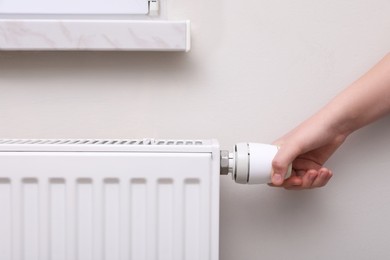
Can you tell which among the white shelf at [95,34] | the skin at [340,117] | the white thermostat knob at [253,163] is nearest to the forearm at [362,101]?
the skin at [340,117]

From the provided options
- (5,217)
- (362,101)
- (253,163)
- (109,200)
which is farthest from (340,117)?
(5,217)

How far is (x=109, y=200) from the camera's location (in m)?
0.60

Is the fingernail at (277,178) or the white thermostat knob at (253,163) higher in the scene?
the white thermostat knob at (253,163)

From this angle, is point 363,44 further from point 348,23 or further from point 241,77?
point 241,77

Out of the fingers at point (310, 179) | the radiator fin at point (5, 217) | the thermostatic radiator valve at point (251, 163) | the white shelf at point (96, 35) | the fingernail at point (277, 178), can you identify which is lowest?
the radiator fin at point (5, 217)

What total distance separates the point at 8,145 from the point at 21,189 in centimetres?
6

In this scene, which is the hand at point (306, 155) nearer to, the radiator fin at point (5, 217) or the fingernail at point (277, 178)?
the fingernail at point (277, 178)

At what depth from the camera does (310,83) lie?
68cm

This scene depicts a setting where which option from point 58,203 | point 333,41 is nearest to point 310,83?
→ point 333,41

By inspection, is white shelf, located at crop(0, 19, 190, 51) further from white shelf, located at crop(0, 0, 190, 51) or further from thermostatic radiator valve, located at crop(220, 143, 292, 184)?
thermostatic radiator valve, located at crop(220, 143, 292, 184)

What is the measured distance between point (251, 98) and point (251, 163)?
0.13 m

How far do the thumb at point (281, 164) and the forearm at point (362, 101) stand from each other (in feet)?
0.26

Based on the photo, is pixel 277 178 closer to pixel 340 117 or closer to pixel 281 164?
pixel 281 164

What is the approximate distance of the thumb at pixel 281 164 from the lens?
1.94 feet
